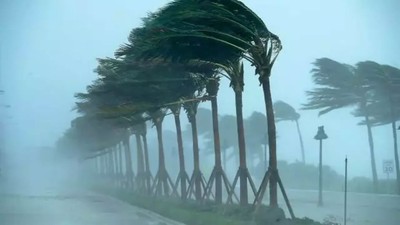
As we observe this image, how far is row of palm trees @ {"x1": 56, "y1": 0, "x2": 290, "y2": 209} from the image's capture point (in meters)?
18.6

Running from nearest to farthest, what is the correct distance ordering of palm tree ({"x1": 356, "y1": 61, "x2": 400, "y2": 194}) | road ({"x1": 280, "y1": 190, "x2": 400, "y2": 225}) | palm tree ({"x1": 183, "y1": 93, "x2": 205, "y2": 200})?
road ({"x1": 280, "y1": 190, "x2": 400, "y2": 225}) → palm tree ({"x1": 183, "y1": 93, "x2": 205, "y2": 200}) → palm tree ({"x1": 356, "y1": 61, "x2": 400, "y2": 194})

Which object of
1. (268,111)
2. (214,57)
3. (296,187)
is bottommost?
(296,187)

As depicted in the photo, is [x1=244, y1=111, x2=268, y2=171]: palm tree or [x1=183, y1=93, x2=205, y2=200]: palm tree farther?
[x1=244, y1=111, x2=268, y2=171]: palm tree

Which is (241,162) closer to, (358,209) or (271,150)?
(271,150)

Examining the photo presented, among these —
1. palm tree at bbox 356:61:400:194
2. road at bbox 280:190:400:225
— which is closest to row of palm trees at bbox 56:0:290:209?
road at bbox 280:190:400:225

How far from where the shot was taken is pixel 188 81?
25031 millimetres

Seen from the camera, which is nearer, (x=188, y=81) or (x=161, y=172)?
(x=188, y=81)

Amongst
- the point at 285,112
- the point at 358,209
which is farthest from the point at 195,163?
the point at 285,112

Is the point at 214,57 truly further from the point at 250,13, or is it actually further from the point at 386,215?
the point at 386,215

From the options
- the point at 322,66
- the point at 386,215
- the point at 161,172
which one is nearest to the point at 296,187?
the point at 322,66

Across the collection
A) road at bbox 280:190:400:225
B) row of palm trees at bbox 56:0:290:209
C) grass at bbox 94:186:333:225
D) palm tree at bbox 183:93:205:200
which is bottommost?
road at bbox 280:190:400:225

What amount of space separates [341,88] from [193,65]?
691 inches

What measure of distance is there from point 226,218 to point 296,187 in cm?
3524

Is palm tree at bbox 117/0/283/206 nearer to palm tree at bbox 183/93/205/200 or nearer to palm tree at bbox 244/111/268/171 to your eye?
palm tree at bbox 183/93/205/200
